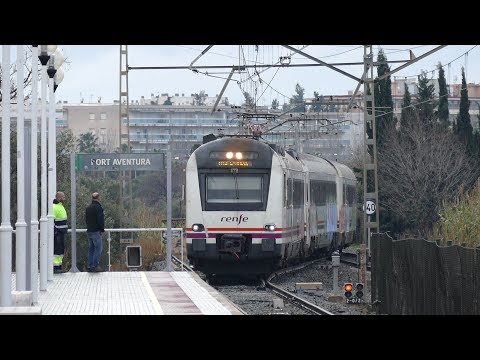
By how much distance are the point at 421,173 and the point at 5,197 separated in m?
40.4

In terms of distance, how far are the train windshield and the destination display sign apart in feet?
9.54

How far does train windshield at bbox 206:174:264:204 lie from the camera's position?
2669cm

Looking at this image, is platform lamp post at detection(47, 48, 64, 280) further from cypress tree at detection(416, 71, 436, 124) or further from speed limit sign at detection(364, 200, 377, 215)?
cypress tree at detection(416, 71, 436, 124)

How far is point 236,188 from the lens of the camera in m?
26.8

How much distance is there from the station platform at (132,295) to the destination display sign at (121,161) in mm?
2149

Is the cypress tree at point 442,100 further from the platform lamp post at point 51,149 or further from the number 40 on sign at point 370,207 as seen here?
the platform lamp post at point 51,149

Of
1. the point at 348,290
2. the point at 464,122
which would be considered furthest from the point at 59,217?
the point at 464,122

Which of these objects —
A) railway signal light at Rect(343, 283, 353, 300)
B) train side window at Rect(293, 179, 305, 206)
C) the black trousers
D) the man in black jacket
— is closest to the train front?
train side window at Rect(293, 179, 305, 206)
